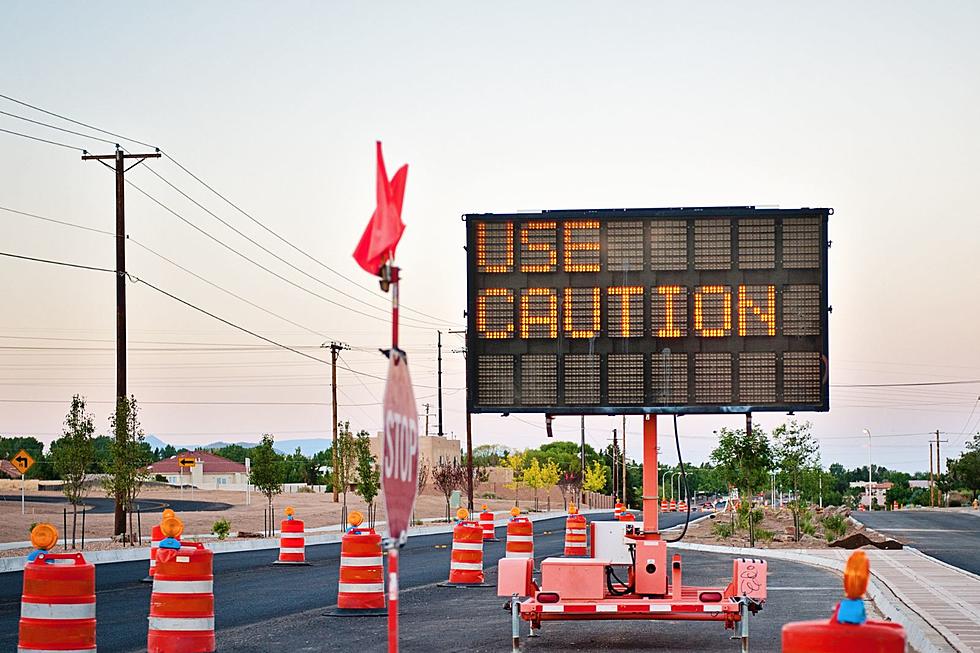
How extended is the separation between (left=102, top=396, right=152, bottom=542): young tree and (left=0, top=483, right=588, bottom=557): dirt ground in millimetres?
1623

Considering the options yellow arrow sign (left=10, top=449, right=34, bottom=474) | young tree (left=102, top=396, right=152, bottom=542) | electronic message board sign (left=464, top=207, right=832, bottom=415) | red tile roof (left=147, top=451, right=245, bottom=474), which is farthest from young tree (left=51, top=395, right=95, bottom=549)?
red tile roof (left=147, top=451, right=245, bottom=474)

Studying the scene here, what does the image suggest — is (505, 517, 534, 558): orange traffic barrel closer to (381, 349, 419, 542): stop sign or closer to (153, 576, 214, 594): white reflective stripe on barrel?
(153, 576, 214, 594): white reflective stripe on barrel

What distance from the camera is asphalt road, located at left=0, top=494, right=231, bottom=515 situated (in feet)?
252

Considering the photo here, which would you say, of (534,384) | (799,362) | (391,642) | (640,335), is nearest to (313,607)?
(534,384)

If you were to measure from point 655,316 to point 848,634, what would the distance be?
11.3m

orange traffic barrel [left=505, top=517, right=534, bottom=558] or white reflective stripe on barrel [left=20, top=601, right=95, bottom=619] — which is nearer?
white reflective stripe on barrel [left=20, top=601, right=95, bottom=619]

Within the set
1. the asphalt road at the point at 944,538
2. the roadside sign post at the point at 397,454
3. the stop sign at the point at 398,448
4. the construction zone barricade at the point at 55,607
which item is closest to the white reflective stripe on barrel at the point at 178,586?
the construction zone barricade at the point at 55,607

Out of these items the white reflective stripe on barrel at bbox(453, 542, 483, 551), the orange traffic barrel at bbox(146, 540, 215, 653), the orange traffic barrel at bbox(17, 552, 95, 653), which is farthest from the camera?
the white reflective stripe on barrel at bbox(453, 542, 483, 551)

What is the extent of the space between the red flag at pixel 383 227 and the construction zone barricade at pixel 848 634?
9.48 ft

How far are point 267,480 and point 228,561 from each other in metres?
21.1

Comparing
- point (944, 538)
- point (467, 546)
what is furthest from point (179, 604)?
point (944, 538)

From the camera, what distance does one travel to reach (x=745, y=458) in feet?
144

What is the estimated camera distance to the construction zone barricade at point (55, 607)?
12258 mm

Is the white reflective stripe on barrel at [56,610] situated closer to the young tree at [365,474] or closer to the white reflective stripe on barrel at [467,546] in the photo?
the white reflective stripe on barrel at [467,546]
